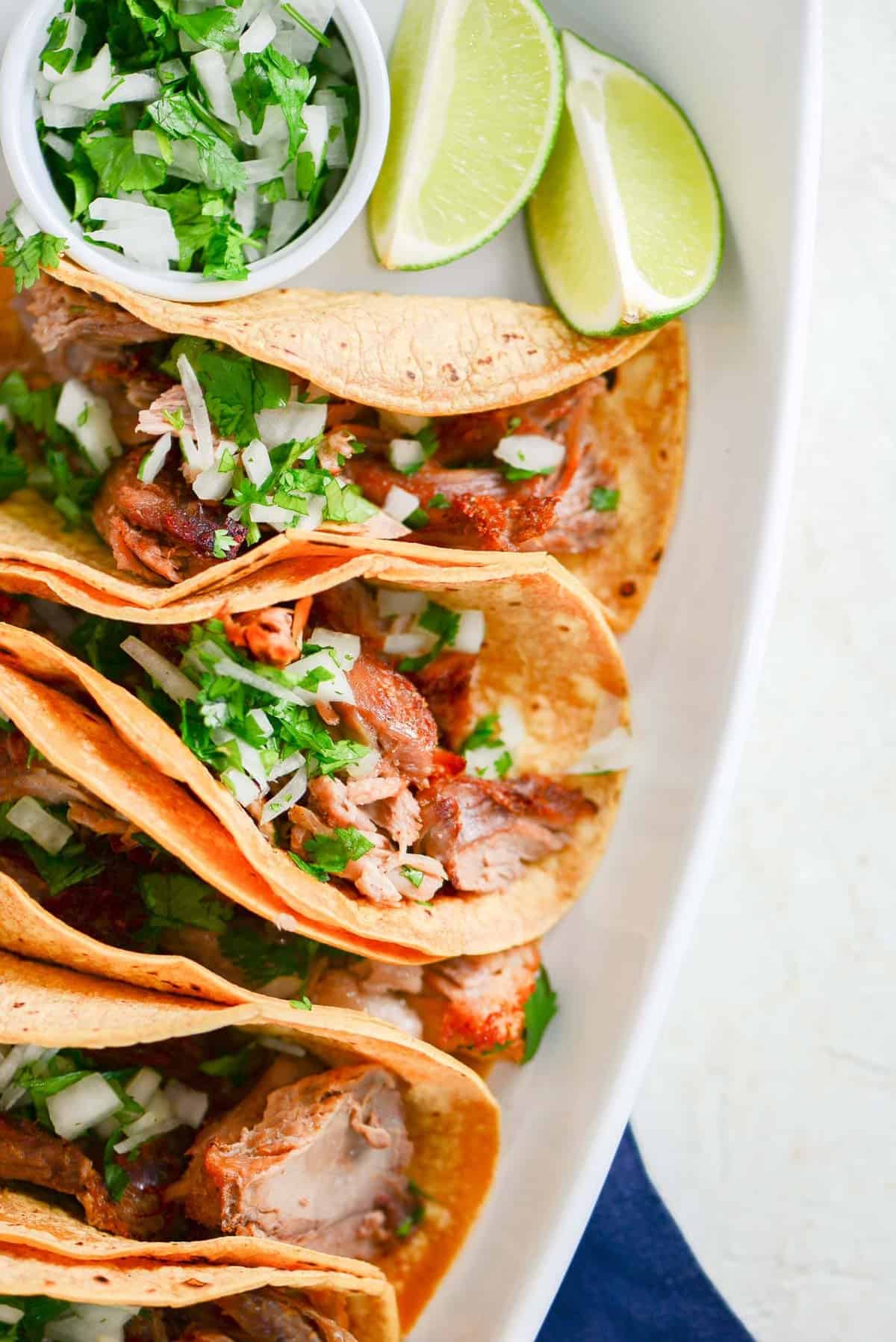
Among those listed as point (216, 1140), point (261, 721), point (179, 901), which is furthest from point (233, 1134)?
point (261, 721)

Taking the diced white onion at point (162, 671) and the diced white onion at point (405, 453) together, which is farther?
the diced white onion at point (405, 453)

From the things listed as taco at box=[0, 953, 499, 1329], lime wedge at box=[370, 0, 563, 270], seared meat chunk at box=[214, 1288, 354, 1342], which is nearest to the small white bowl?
lime wedge at box=[370, 0, 563, 270]

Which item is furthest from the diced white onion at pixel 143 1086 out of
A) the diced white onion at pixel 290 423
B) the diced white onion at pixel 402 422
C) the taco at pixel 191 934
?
the diced white onion at pixel 402 422

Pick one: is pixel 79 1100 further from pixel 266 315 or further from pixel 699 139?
pixel 699 139

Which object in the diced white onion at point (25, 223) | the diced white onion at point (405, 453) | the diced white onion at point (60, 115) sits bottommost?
the diced white onion at point (405, 453)

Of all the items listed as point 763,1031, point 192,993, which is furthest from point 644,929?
point 192,993

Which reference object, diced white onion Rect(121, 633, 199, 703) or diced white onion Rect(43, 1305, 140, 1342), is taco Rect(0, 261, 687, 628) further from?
diced white onion Rect(43, 1305, 140, 1342)

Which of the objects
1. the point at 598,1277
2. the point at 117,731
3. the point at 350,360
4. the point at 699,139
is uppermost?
the point at 699,139

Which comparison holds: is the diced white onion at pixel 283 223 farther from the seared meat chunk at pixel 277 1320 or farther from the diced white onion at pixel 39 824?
the seared meat chunk at pixel 277 1320
